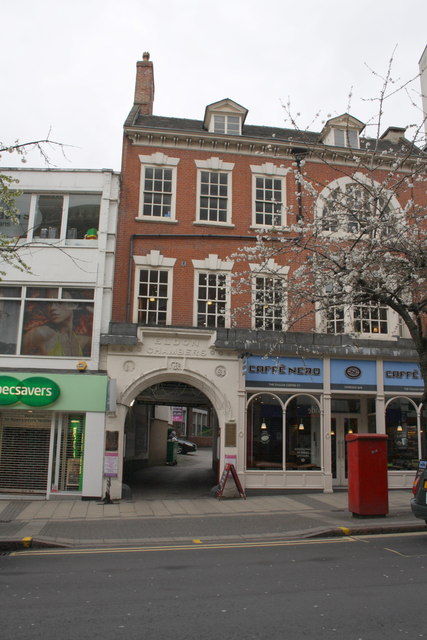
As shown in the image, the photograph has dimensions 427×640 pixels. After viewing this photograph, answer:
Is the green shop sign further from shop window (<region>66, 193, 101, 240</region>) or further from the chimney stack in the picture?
the chimney stack

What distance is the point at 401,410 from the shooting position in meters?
17.6

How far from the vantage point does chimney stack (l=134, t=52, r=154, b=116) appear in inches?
831

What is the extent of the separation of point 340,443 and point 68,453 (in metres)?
8.81

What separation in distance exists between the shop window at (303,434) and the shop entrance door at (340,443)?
1300 millimetres

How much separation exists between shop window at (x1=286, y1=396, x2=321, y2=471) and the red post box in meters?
4.91

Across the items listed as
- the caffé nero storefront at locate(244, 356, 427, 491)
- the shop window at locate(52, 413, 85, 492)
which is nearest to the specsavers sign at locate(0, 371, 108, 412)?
the shop window at locate(52, 413, 85, 492)

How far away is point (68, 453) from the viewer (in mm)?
15664

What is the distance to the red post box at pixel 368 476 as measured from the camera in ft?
37.6

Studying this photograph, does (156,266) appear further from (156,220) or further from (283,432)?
(283,432)

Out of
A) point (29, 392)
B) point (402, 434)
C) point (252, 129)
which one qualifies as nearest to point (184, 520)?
point (29, 392)

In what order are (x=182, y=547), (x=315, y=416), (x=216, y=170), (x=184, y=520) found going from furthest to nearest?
(x=216, y=170) → (x=315, y=416) → (x=184, y=520) → (x=182, y=547)

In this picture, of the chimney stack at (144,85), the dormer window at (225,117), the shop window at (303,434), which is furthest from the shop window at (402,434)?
the chimney stack at (144,85)

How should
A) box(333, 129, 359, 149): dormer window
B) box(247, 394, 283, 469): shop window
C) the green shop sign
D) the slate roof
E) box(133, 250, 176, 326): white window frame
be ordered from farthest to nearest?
1. box(333, 129, 359, 149): dormer window
2. the slate roof
3. box(133, 250, 176, 326): white window frame
4. box(247, 394, 283, 469): shop window
5. the green shop sign

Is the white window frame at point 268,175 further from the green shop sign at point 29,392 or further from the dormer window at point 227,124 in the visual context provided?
the green shop sign at point 29,392
